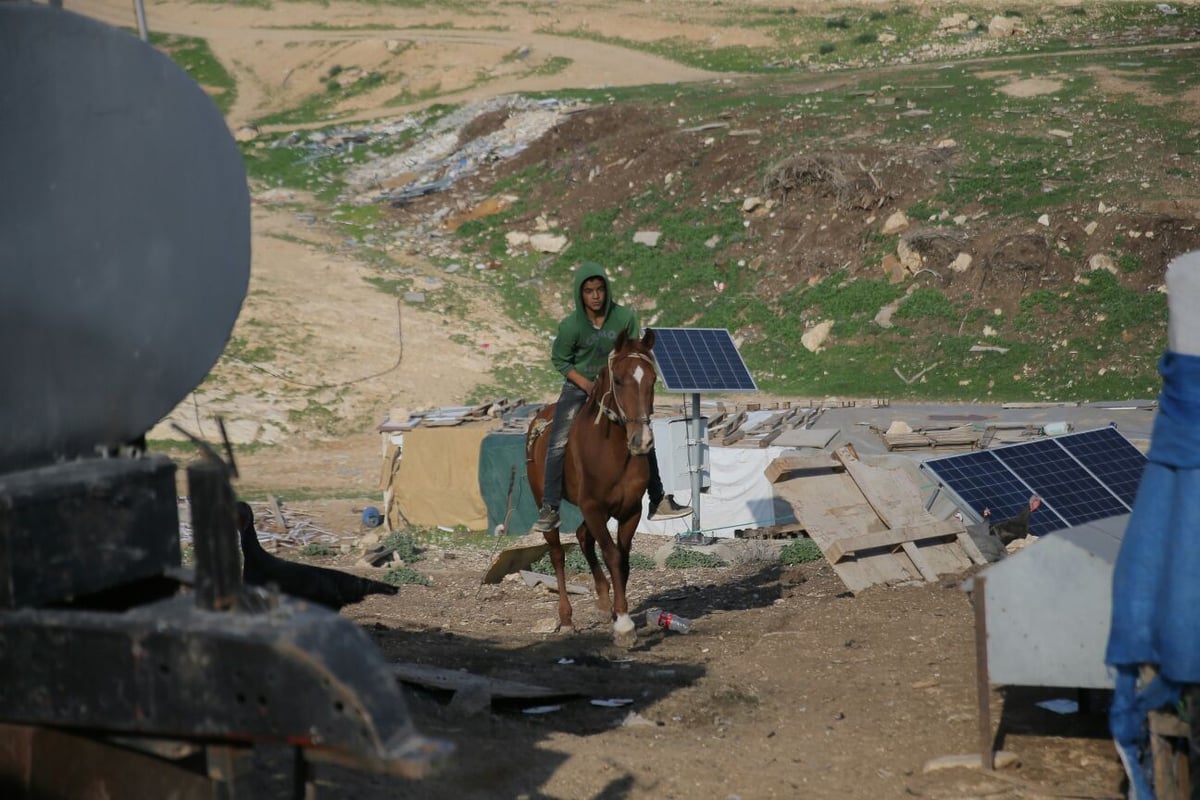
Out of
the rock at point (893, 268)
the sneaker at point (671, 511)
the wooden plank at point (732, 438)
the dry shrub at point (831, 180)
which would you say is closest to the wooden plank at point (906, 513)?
the sneaker at point (671, 511)

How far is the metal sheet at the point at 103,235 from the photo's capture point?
4.23m

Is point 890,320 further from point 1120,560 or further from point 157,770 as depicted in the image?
point 157,770

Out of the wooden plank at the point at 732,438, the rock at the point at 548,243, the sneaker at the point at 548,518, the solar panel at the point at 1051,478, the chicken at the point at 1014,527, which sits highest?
the sneaker at the point at 548,518

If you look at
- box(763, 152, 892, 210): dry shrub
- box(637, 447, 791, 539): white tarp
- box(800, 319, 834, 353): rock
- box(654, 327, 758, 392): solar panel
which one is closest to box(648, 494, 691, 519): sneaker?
box(637, 447, 791, 539): white tarp

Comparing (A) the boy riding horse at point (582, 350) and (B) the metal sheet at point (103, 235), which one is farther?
A: (A) the boy riding horse at point (582, 350)

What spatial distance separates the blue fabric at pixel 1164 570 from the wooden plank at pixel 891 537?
21.4ft

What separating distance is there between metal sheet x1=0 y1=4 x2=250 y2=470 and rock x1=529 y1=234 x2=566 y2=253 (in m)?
34.7

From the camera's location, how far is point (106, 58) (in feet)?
14.9

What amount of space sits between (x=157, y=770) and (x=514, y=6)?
68.2 meters

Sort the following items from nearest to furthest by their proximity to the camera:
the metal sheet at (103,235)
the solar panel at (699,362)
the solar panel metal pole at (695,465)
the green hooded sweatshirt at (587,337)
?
the metal sheet at (103,235) → the green hooded sweatshirt at (587,337) → the solar panel at (699,362) → the solar panel metal pole at (695,465)

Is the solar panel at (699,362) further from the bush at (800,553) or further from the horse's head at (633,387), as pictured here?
the horse's head at (633,387)

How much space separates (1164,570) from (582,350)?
7.27 m

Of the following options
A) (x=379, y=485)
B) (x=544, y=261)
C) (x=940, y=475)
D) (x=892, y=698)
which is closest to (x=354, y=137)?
(x=544, y=261)

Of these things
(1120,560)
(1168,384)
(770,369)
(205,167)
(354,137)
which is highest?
(205,167)
